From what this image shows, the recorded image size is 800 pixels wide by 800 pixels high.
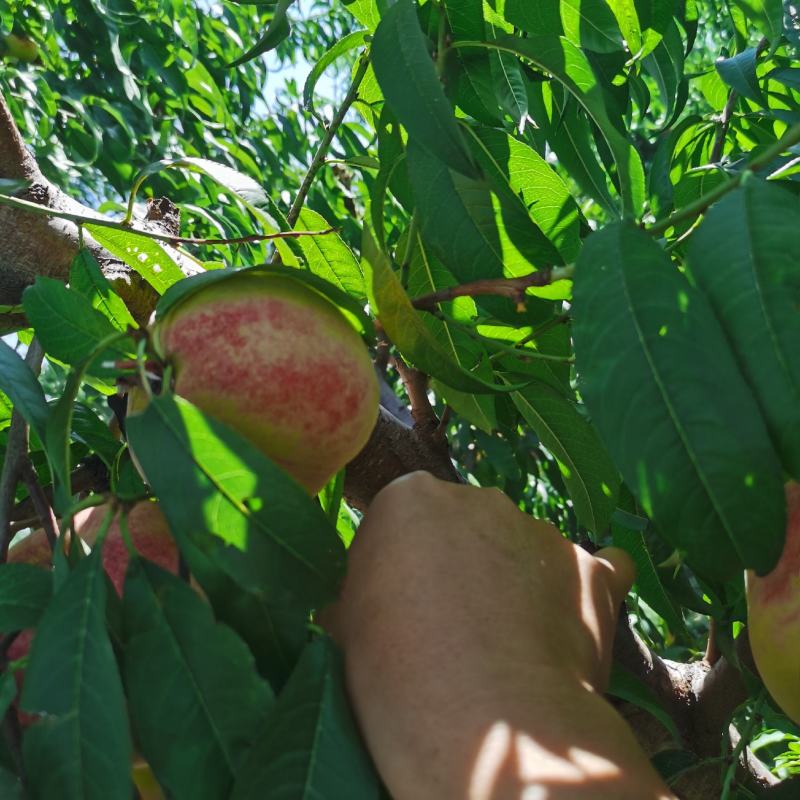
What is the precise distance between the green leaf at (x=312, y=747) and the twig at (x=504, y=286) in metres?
0.23

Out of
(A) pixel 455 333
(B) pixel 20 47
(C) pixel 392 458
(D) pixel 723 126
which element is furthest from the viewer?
(B) pixel 20 47

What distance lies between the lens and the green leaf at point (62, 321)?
0.63 meters

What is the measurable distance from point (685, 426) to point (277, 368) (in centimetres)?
22

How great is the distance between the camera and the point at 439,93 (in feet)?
1.87

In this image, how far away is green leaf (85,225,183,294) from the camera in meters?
0.82

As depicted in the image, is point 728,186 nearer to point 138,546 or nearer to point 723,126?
point 138,546

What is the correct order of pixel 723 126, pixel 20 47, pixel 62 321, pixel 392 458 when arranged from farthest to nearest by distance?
pixel 20 47 < pixel 723 126 < pixel 392 458 < pixel 62 321

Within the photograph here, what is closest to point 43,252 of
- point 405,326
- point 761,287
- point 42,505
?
point 42,505

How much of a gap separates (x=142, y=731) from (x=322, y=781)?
9 centimetres

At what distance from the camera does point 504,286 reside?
61cm

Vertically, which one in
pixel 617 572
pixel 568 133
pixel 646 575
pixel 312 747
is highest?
pixel 568 133

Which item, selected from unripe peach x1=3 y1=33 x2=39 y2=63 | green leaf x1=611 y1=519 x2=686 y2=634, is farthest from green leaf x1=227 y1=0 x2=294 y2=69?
unripe peach x1=3 y1=33 x2=39 y2=63

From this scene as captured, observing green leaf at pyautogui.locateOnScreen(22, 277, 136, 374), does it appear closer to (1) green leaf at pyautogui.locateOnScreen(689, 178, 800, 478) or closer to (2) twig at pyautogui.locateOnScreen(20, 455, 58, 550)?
(2) twig at pyautogui.locateOnScreen(20, 455, 58, 550)

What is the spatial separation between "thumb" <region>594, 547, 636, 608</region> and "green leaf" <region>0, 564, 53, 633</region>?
34cm
